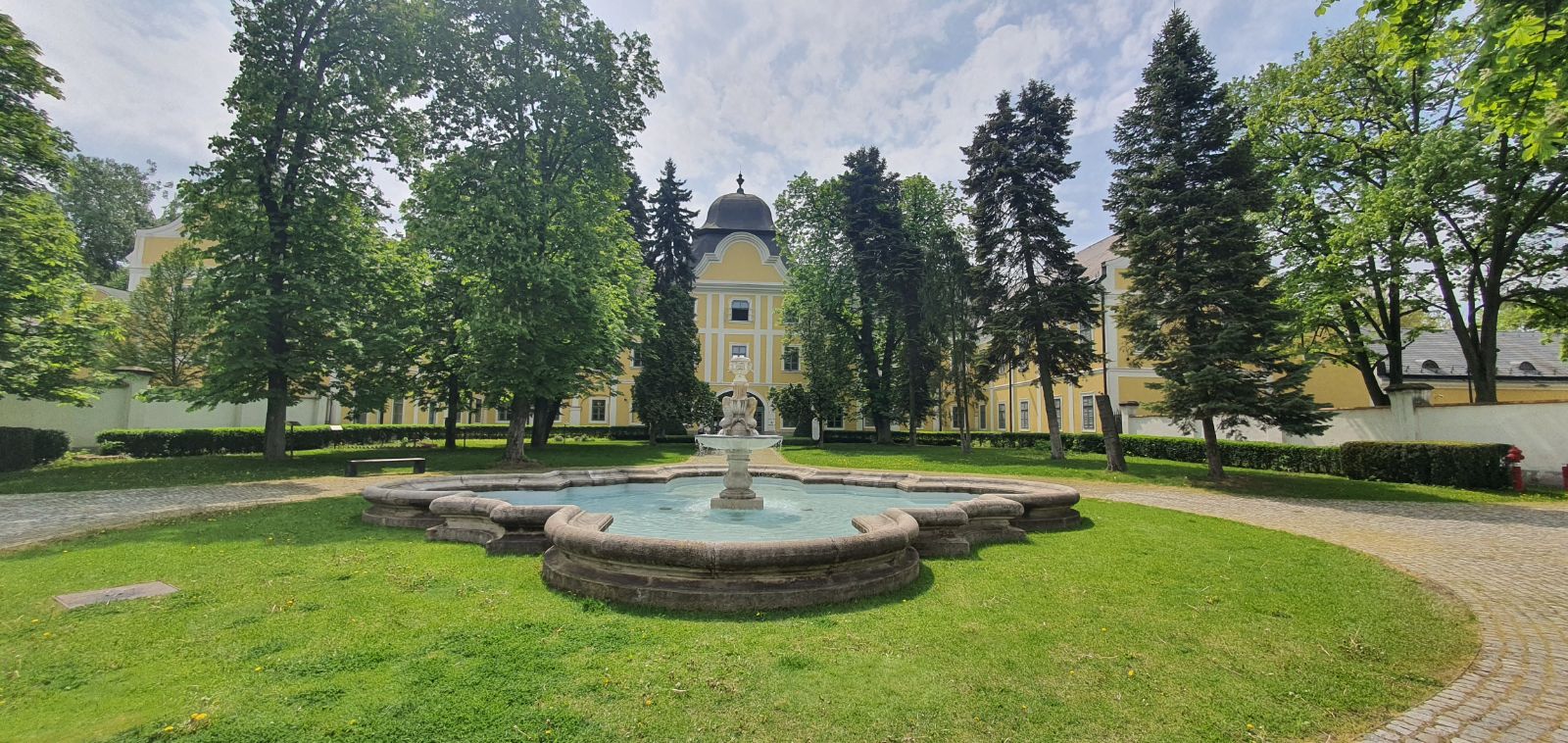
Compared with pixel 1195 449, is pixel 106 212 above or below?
above

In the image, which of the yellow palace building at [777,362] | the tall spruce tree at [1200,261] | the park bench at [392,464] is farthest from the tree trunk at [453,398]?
the tall spruce tree at [1200,261]

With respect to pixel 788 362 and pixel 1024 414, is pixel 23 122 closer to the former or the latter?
pixel 788 362

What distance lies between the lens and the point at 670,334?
3155cm

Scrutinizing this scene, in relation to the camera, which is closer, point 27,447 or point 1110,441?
point 27,447

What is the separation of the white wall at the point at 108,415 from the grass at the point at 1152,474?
23.9 m

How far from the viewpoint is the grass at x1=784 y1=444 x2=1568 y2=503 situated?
14.0 metres

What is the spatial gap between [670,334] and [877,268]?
11.1 m

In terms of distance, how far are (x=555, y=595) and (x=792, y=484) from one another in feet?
25.7

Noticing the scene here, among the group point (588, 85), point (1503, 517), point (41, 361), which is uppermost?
point (588, 85)

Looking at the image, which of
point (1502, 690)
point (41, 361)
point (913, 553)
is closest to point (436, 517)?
point (913, 553)

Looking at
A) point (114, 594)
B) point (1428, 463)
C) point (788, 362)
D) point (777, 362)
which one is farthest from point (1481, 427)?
point (777, 362)

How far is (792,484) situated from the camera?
41.9 ft

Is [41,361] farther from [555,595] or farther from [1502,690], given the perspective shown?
[1502,690]

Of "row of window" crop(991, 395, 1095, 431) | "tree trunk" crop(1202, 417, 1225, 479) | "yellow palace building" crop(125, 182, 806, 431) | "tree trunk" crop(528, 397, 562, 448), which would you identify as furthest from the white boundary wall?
"yellow palace building" crop(125, 182, 806, 431)
